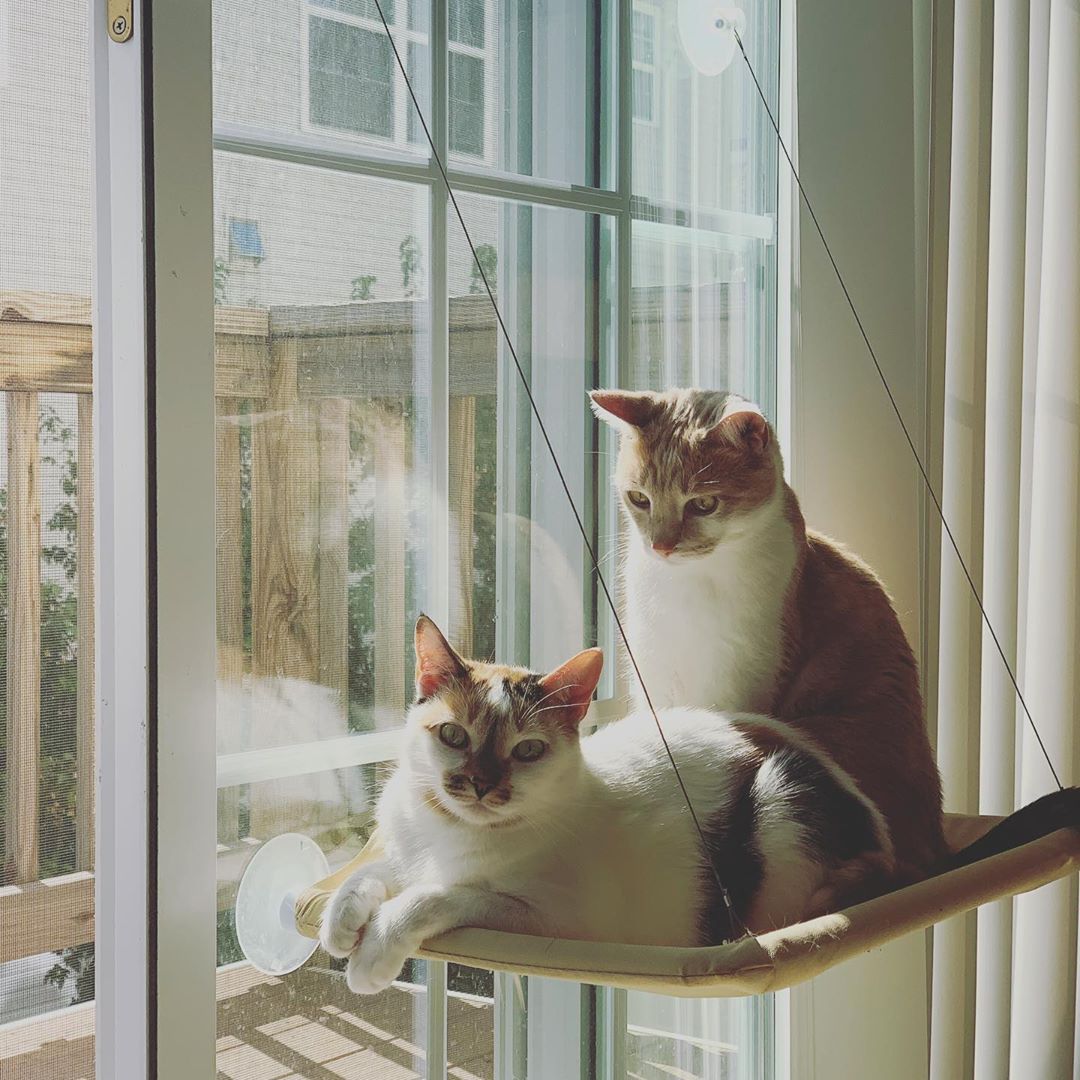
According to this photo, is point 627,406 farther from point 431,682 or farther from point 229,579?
point 229,579

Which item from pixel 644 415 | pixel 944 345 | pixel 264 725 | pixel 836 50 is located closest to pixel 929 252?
pixel 944 345

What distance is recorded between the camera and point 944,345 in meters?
1.74

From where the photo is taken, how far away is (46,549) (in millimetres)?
1104

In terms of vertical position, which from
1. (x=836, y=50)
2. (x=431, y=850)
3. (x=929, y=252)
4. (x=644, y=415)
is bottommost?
(x=431, y=850)

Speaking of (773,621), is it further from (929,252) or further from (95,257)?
(929,252)

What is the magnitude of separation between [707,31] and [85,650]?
3.84ft

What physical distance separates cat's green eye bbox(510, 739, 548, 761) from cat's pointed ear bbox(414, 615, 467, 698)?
80 millimetres

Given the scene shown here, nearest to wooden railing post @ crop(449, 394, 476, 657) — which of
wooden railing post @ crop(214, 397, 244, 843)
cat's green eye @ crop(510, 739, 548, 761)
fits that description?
wooden railing post @ crop(214, 397, 244, 843)

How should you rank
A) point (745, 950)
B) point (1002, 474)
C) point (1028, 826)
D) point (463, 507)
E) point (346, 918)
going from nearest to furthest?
point (745, 950) → point (346, 918) → point (1028, 826) → point (463, 507) → point (1002, 474)

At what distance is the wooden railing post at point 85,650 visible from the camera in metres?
1.13

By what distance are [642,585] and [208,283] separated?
1.69 feet

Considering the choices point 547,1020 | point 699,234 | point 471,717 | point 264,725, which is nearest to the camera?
point 471,717

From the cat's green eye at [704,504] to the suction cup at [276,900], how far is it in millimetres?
564

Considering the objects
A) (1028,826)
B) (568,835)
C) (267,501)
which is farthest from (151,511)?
(1028,826)
